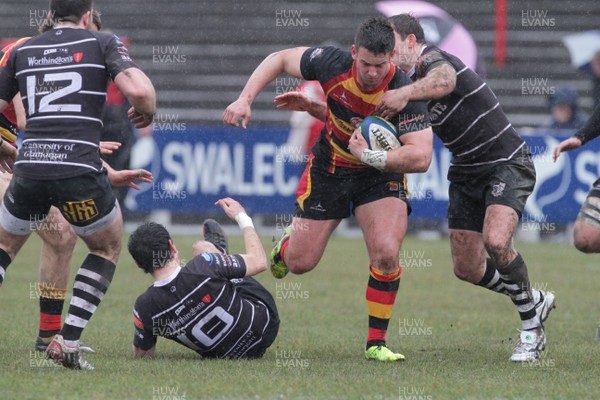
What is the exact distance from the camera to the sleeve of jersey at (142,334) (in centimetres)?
657

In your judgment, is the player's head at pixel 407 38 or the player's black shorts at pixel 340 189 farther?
the player's black shorts at pixel 340 189

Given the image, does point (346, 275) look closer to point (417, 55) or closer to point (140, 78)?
point (417, 55)

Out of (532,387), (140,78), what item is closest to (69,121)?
(140,78)

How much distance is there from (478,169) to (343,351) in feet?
5.01

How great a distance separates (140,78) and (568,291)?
6538 millimetres

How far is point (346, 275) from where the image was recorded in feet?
40.2

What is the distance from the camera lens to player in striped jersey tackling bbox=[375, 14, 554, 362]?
6934 mm

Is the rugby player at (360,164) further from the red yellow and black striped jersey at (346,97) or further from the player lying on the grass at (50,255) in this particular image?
the player lying on the grass at (50,255)

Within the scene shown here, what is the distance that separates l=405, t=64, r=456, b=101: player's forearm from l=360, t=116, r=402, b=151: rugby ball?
274 millimetres

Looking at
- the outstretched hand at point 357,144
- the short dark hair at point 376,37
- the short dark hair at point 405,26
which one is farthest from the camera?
the short dark hair at point 405,26

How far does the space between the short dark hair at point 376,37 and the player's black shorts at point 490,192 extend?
1.21 meters

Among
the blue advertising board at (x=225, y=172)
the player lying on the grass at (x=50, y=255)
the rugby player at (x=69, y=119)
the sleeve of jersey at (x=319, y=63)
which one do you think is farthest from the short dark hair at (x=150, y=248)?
the blue advertising board at (x=225, y=172)

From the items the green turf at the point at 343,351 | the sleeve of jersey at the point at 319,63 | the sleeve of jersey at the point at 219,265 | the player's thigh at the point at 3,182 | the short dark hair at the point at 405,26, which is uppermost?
the short dark hair at the point at 405,26

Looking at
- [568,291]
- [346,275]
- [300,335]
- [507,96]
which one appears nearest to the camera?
[300,335]
